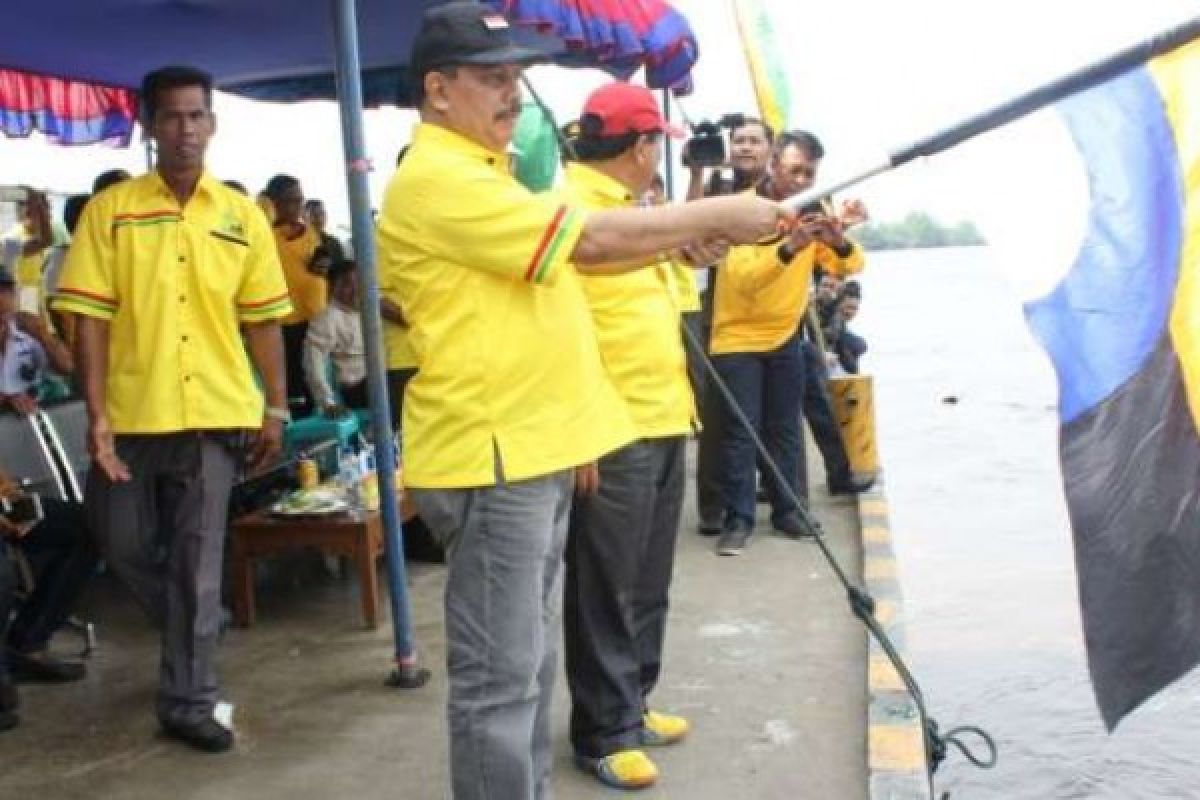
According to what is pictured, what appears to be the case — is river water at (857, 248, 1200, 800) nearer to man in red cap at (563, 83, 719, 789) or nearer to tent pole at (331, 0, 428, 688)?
man in red cap at (563, 83, 719, 789)

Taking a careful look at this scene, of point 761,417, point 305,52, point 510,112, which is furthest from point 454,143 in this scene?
point 305,52

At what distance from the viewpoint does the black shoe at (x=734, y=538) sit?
6184 mm

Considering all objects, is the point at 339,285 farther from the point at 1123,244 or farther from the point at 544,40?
the point at 1123,244

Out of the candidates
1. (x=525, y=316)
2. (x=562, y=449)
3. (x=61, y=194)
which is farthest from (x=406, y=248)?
(x=61, y=194)

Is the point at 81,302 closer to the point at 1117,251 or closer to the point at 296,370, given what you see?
the point at 1117,251

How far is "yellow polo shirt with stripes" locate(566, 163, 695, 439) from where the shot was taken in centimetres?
359

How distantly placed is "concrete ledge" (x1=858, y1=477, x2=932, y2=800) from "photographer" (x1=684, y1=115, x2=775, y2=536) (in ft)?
3.38

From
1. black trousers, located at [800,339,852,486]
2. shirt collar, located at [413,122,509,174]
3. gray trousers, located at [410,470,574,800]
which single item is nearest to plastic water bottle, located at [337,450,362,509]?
black trousers, located at [800,339,852,486]

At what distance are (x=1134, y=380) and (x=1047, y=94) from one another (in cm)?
56

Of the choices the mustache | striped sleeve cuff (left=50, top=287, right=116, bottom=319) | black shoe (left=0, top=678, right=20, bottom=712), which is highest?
the mustache

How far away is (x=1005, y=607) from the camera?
20.1ft

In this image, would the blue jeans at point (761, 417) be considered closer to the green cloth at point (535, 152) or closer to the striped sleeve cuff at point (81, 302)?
the green cloth at point (535, 152)

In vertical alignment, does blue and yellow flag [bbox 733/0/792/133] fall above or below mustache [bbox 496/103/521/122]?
above

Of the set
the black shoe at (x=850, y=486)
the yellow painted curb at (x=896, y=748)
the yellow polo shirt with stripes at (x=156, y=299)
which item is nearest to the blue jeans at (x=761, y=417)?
the black shoe at (x=850, y=486)
